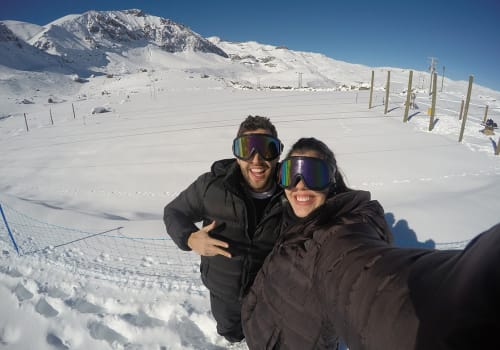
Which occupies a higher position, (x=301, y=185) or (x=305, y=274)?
(x=301, y=185)

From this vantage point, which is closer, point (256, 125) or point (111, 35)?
point (256, 125)

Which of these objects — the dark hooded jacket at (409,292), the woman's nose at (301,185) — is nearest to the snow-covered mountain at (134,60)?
the woman's nose at (301,185)

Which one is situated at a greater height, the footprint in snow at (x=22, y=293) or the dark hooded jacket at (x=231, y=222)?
the dark hooded jacket at (x=231, y=222)

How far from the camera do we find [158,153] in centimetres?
1052

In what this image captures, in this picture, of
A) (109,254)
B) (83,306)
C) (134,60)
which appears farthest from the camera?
(134,60)

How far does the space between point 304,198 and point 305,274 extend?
1.67 feet

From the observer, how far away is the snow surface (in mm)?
2639

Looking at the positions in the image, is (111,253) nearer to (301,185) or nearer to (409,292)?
(301,185)

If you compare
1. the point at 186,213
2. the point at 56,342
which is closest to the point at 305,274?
the point at 186,213

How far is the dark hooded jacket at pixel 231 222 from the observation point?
1.83 metres

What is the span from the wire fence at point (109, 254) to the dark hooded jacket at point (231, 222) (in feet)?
4.58

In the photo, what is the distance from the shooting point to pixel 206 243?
168 cm

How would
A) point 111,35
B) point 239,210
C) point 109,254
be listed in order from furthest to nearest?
1. point 111,35
2. point 109,254
3. point 239,210

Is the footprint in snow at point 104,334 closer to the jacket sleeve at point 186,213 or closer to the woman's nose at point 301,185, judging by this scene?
the jacket sleeve at point 186,213
